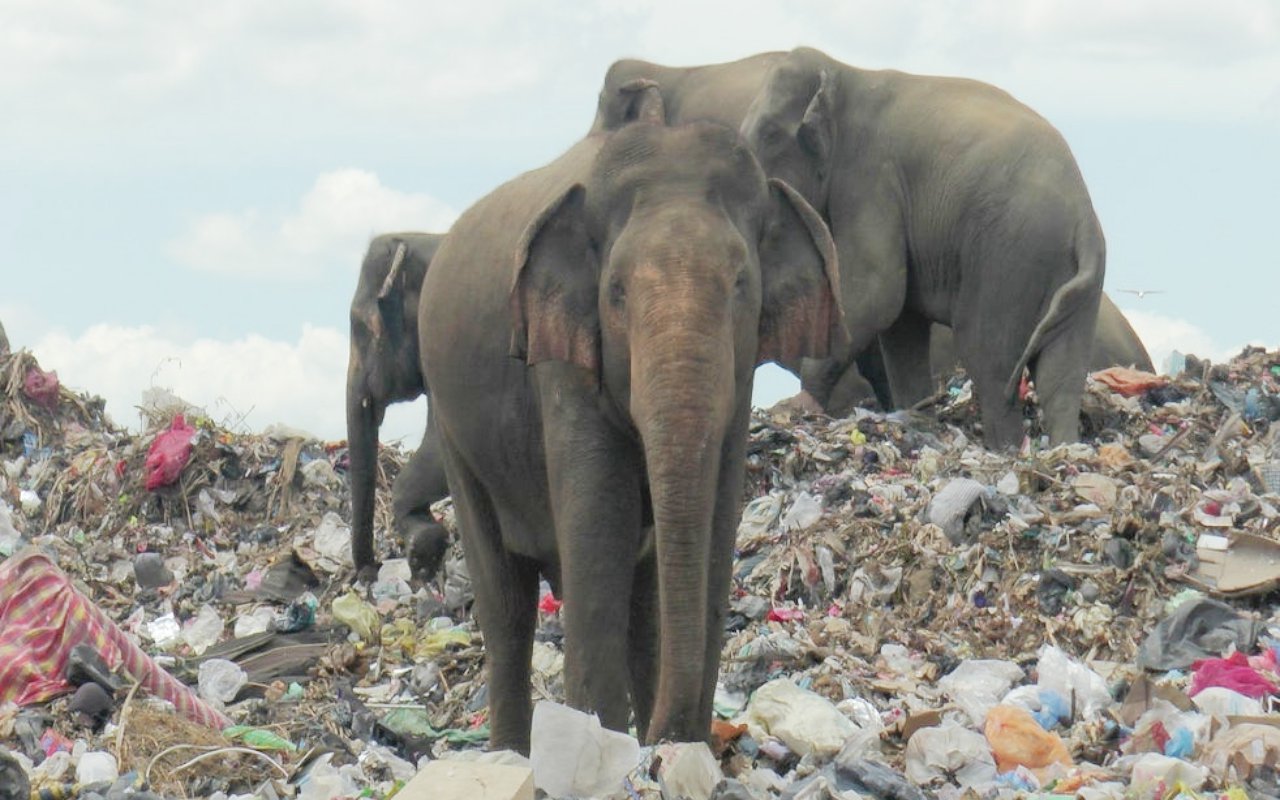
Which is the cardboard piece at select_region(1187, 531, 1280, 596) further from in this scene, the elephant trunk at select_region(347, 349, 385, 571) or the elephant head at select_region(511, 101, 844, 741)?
the elephant trunk at select_region(347, 349, 385, 571)

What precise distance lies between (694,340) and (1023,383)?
7815 millimetres

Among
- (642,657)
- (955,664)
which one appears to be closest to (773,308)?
(642,657)

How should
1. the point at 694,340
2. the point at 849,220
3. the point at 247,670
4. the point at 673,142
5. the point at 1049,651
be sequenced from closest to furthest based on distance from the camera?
the point at 694,340
the point at 673,142
the point at 1049,651
the point at 247,670
the point at 849,220

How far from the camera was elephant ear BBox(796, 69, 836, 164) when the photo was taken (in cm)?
1262

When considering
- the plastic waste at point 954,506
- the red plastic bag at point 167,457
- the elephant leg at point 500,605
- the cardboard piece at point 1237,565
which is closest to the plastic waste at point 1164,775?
the elephant leg at point 500,605

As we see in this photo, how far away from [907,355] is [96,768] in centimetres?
742

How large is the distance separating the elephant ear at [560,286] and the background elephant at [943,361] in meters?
7.96

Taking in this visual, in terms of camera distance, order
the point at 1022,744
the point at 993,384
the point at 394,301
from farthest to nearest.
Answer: the point at 993,384
the point at 394,301
the point at 1022,744

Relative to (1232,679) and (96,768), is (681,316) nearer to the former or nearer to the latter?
(96,768)

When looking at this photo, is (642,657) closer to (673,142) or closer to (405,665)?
(673,142)

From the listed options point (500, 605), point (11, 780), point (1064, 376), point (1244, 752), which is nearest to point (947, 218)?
point (1064, 376)

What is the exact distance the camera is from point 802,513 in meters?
10.0

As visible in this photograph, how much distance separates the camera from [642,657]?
21.6ft

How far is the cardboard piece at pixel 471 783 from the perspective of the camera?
491 cm
